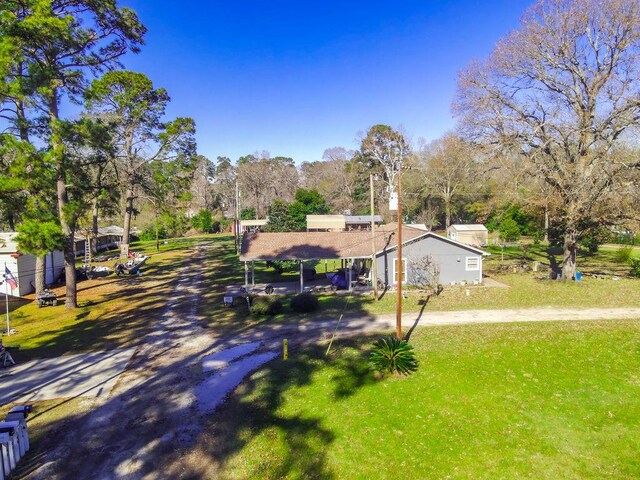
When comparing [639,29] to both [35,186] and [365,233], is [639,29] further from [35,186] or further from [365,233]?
[35,186]

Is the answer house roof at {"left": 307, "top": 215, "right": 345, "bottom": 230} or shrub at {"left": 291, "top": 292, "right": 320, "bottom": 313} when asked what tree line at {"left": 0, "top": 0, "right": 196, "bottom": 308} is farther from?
house roof at {"left": 307, "top": 215, "right": 345, "bottom": 230}

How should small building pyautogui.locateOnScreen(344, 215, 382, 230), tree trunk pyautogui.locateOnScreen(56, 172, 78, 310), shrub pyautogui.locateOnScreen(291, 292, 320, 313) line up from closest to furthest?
shrub pyautogui.locateOnScreen(291, 292, 320, 313)
tree trunk pyautogui.locateOnScreen(56, 172, 78, 310)
small building pyautogui.locateOnScreen(344, 215, 382, 230)

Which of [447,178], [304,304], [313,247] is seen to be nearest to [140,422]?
[304,304]

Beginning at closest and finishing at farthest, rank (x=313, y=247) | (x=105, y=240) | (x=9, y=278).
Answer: (x=9, y=278), (x=313, y=247), (x=105, y=240)

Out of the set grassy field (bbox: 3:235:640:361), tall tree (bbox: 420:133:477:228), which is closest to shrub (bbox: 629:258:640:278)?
grassy field (bbox: 3:235:640:361)

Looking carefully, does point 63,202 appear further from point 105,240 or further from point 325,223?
point 325,223
